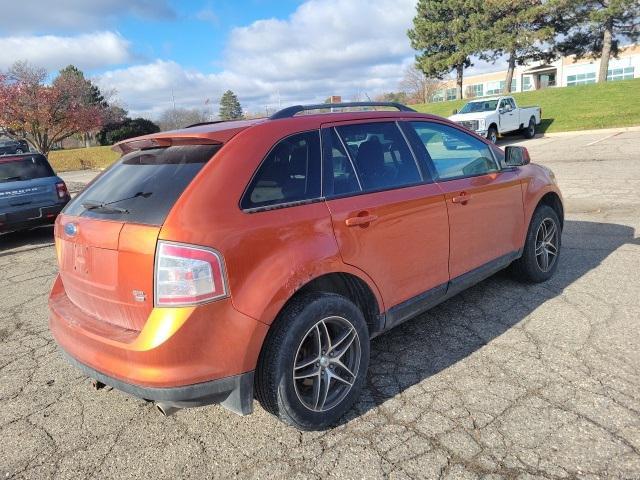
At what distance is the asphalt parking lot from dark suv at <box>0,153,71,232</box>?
415 cm

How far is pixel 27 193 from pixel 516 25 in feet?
117

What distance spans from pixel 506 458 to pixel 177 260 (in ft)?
6.07

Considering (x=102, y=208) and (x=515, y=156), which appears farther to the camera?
(x=515, y=156)

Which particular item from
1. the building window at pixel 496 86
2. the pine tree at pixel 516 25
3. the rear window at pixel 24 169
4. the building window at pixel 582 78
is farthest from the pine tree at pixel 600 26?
the rear window at pixel 24 169

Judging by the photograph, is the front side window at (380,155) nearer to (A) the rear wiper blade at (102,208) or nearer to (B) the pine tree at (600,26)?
(A) the rear wiper blade at (102,208)

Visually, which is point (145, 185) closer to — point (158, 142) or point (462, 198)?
point (158, 142)

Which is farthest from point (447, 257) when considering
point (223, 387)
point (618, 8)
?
point (618, 8)

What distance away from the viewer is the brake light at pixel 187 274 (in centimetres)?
225

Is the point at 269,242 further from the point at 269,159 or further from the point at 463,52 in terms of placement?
the point at 463,52

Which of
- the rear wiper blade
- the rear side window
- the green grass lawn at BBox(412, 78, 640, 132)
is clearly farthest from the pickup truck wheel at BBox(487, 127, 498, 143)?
the rear wiper blade

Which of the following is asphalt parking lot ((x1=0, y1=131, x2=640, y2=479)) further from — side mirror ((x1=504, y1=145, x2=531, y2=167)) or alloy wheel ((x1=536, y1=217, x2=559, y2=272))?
side mirror ((x1=504, y1=145, x2=531, y2=167))

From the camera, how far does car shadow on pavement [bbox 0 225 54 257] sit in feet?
27.3

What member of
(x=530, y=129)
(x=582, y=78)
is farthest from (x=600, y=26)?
(x=582, y=78)

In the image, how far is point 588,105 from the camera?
26438mm
